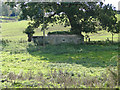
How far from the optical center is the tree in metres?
27.6

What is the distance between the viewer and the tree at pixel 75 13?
27.6 metres

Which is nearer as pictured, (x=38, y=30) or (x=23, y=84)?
(x=23, y=84)

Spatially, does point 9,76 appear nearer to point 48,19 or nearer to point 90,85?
point 90,85

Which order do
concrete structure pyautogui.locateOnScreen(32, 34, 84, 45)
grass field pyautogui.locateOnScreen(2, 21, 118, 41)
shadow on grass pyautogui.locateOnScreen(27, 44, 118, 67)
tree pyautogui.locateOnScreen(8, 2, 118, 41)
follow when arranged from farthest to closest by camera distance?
1. grass field pyautogui.locateOnScreen(2, 21, 118, 41)
2. concrete structure pyautogui.locateOnScreen(32, 34, 84, 45)
3. tree pyautogui.locateOnScreen(8, 2, 118, 41)
4. shadow on grass pyautogui.locateOnScreen(27, 44, 118, 67)

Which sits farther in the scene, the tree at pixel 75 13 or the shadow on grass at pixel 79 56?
the tree at pixel 75 13

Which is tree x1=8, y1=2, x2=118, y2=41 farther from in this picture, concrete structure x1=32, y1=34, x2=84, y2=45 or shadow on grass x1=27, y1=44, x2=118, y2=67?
shadow on grass x1=27, y1=44, x2=118, y2=67

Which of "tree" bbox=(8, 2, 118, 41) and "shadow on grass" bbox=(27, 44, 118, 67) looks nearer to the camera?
"shadow on grass" bbox=(27, 44, 118, 67)

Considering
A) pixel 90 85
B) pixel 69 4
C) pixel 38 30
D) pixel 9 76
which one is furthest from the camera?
pixel 38 30

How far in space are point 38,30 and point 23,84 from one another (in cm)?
2662

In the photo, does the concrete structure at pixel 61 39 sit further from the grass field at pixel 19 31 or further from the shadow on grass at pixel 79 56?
the shadow on grass at pixel 79 56

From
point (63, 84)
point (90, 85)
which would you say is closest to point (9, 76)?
point (63, 84)

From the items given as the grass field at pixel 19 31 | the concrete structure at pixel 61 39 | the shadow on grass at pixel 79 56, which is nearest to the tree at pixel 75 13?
the concrete structure at pixel 61 39

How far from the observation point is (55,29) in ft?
101

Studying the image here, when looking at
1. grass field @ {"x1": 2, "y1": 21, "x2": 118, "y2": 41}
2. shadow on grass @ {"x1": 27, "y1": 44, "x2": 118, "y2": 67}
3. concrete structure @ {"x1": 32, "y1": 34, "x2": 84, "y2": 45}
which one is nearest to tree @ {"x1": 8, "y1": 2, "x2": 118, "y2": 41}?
concrete structure @ {"x1": 32, "y1": 34, "x2": 84, "y2": 45}
